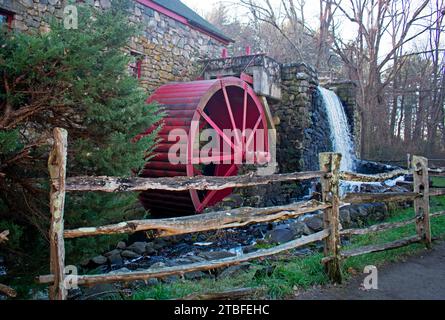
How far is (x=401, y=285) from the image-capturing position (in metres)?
3.06

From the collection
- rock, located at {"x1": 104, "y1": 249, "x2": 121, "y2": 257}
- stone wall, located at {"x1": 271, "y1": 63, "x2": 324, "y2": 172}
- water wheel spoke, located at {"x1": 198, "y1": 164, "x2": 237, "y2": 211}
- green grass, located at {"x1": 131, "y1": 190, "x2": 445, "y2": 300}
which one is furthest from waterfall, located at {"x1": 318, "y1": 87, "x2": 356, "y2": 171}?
rock, located at {"x1": 104, "y1": 249, "x2": 121, "y2": 257}

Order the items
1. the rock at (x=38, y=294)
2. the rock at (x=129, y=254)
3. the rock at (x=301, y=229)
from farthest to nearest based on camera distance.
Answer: the rock at (x=301, y=229), the rock at (x=129, y=254), the rock at (x=38, y=294)

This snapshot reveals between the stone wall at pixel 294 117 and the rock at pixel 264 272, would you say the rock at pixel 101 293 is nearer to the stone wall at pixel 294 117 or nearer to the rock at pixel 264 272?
the rock at pixel 264 272

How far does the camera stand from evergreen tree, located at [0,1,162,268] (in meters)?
2.78

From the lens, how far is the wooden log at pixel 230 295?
238 cm

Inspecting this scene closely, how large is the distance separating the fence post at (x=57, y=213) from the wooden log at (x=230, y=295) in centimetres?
77

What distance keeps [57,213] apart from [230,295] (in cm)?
127

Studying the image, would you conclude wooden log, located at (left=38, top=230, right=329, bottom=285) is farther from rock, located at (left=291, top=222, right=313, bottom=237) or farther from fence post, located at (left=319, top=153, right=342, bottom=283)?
rock, located at (left=291, top=222, right=313, bottom=237)

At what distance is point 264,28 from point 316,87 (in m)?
12.0

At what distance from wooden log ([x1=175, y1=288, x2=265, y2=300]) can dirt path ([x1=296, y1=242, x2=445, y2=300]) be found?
0.38 meters

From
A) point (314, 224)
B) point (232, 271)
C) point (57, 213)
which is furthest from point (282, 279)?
point (314, 224)

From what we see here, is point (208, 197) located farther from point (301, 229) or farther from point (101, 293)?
point (101, 293)

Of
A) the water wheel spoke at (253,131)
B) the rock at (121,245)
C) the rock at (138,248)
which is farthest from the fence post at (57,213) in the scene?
the water wheel spoke at (253,131)

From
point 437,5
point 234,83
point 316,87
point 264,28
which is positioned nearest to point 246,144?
point 234,83
